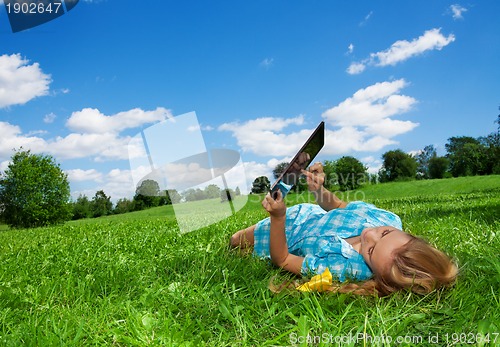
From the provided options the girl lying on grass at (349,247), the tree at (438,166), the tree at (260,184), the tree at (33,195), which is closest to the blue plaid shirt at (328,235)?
the girl lying on grass at (349,247)

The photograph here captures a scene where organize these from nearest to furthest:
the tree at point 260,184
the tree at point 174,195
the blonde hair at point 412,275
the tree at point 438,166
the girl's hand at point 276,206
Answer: the blonde hair at point 412,275
the girl's hand at point 276,206
the tree at point 260,184
the tree at point 174,195
the tree at point 438,166

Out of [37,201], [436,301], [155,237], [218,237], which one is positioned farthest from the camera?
[37,201]

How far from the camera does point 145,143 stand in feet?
19.6

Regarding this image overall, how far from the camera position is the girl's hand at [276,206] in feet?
12.0

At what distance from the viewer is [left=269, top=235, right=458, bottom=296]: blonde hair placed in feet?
10.7

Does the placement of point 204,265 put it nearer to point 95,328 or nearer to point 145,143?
point 95,328

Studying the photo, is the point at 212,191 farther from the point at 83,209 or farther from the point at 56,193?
the point at 83,209

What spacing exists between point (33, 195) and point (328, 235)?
28376mm

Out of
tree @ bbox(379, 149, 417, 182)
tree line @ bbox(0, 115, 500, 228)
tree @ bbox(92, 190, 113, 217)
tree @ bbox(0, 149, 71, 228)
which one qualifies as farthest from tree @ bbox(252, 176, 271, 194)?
tree @ bbox(379, 149, 417, 182)

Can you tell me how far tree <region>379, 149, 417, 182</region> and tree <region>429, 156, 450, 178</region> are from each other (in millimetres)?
13244

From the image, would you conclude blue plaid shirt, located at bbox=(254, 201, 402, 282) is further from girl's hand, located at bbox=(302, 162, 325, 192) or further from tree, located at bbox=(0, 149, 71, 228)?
tree, located at bbox=(0, 149, 71, 228)

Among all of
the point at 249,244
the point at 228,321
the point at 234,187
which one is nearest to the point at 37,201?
the point at 234,187

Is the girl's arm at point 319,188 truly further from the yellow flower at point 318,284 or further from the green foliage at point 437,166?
the green foliage at point 437,166

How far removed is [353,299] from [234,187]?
454cm
